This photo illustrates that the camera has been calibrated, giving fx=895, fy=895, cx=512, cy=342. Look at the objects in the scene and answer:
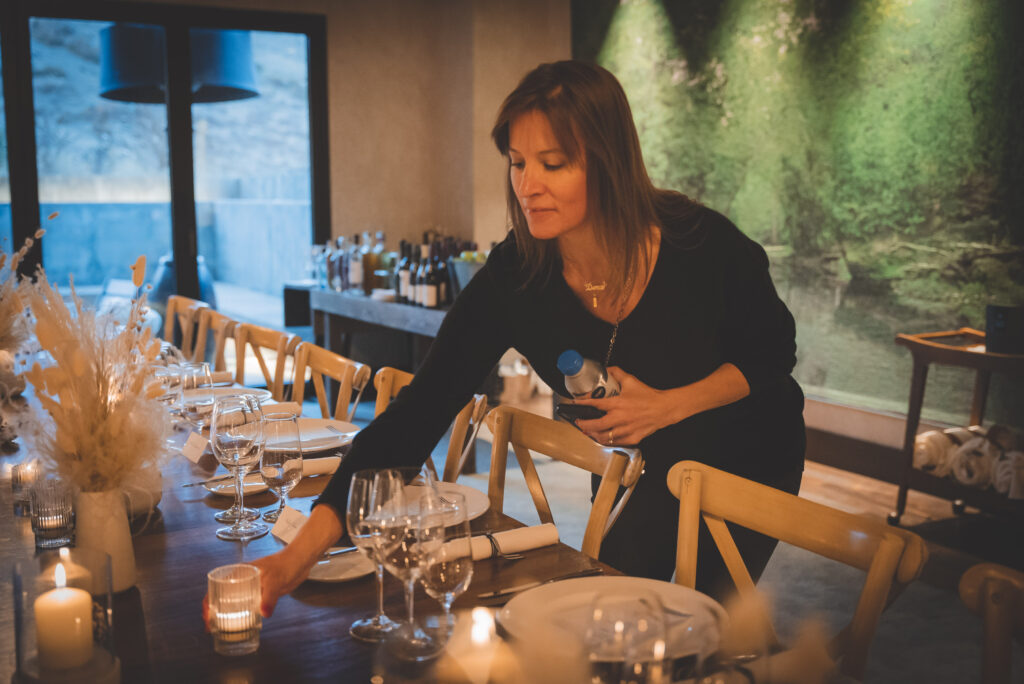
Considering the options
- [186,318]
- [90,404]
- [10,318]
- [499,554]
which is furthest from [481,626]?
[186,318]

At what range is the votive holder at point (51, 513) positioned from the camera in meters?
1.35

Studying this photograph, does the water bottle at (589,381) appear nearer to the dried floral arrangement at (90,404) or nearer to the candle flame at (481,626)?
the candle flame at (481,626)

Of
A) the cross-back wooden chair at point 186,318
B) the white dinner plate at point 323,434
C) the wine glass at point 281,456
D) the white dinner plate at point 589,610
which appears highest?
the wine glass at point 281,456

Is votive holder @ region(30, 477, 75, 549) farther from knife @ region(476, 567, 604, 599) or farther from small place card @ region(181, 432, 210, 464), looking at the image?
knife @ region(476, 567, 604, 599)

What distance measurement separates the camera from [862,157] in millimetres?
4090

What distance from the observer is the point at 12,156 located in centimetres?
510

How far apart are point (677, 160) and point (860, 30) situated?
125 cm

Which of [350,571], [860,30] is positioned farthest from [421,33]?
[350,571]

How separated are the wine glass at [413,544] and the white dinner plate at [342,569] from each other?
0.18 m

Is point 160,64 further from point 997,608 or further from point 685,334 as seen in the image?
point 997,608

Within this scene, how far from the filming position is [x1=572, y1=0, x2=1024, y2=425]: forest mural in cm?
361

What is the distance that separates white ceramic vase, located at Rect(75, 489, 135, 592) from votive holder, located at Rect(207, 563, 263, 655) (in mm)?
229

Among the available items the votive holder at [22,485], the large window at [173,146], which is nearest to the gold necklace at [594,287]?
the votive holder at [22,485]

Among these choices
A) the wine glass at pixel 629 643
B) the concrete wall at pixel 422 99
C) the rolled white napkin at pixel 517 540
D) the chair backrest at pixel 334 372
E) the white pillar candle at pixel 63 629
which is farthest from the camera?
the concrete wall at pixel 422 99
